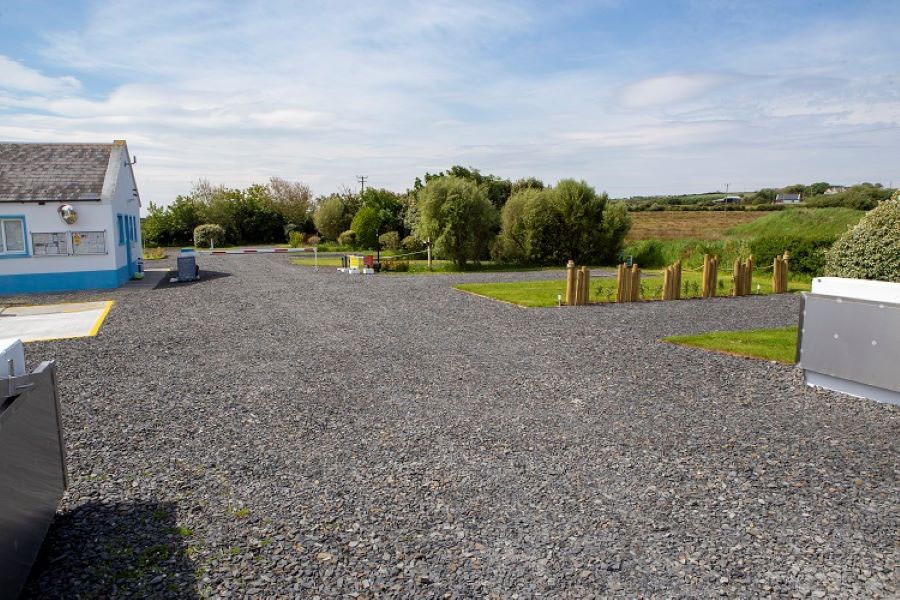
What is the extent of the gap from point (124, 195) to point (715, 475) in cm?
2147

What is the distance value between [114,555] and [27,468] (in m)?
0.75

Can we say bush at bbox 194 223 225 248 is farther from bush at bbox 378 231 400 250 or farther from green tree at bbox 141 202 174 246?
bush at bbox 378 231 400 250

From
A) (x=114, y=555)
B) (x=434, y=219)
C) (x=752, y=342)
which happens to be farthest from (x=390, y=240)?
(x=114, y=555)

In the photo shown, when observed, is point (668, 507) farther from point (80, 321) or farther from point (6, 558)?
point (80, 321)

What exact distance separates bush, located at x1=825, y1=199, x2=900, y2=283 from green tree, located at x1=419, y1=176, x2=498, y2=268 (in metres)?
15.1

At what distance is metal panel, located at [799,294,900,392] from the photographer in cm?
693

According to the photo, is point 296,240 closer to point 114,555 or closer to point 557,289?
point 557,289

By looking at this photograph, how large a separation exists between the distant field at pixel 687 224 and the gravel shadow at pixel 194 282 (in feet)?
71.2

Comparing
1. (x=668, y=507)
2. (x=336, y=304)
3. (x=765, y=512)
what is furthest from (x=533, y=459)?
(x=336, y=304)

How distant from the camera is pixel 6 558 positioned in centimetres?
315

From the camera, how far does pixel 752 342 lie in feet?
33.6

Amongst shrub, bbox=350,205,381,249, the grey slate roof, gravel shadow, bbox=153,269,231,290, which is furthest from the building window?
shrub, bbox=350,205,381,249

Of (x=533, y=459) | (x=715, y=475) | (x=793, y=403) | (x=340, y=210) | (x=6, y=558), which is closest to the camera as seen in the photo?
(x=6, y=558)

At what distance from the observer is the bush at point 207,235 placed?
4338cm
